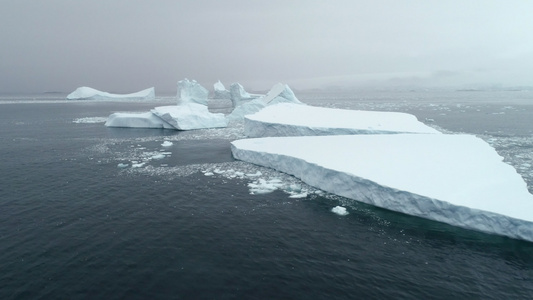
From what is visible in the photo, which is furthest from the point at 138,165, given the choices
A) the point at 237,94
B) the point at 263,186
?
the point at 237,94

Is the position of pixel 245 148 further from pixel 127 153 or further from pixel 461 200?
pixel 461 200

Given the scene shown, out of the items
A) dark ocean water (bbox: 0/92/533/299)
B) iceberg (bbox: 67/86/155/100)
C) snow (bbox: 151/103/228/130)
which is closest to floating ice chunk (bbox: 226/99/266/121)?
snow (bbox: 151/103/228/130)

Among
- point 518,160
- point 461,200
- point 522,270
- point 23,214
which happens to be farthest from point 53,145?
point 518,160

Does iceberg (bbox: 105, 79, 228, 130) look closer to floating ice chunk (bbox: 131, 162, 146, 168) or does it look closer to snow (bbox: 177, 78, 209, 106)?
floating ice chunk (bbox: 131, 162, 146, 168)

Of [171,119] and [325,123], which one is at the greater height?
[171,119]

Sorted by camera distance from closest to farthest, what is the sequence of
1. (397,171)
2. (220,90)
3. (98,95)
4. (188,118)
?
(397,171)
(188,118)
(220,90)
(98,95)

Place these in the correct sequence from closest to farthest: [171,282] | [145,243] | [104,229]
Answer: [171,282]
[145,243]
[104,229]

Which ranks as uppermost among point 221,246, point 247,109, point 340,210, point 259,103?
point 259,103

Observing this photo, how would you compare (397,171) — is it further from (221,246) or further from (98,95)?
(98,95)
